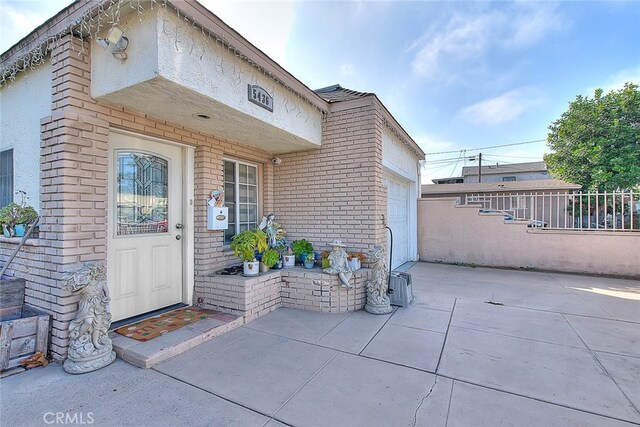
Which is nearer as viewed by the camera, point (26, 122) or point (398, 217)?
point (26, 122)

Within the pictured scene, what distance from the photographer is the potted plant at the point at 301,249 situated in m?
4.70

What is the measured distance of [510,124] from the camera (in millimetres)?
15016

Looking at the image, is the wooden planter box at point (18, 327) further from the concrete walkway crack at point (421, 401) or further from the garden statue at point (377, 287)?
the garden statue at point (377, 287)

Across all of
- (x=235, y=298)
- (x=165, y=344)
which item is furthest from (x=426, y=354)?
(x=165, y=344)

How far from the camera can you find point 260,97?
3410 mm

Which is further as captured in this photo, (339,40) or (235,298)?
(339,40)

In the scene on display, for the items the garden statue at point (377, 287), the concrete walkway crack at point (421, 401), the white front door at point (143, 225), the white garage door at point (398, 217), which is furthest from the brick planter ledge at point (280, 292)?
the white garage door at point (398, 217)

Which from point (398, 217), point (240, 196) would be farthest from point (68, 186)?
point (398, 217)

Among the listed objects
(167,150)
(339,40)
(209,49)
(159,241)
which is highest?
(339,40)

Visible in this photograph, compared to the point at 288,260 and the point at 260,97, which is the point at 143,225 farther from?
the point at 260,97

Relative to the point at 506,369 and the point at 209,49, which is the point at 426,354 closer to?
the point at 506,369

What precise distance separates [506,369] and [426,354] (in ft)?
2.28

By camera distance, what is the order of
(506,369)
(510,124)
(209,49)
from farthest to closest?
(510,124)
(209,49)
(506,369)

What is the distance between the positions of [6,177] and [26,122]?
95cm
